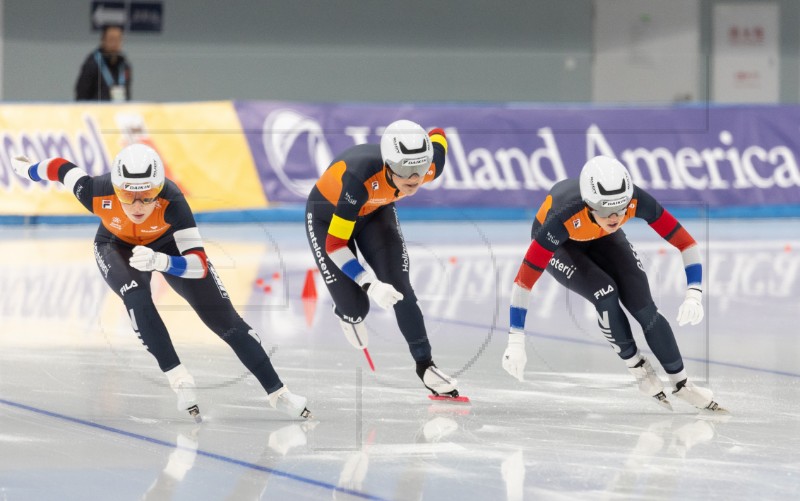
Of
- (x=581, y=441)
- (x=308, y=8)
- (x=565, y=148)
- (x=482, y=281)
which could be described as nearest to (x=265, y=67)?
(x=308, y=8)

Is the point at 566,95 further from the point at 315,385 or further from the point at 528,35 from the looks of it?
the point at 315,385

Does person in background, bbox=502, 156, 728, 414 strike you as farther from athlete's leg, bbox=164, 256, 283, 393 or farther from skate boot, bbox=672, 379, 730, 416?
athlete's leg, bbox=164, 256, 283, 393

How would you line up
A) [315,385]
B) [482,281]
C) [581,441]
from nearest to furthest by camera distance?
[581,441] < [315,385] < [482,281]

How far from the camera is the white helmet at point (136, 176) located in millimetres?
5043

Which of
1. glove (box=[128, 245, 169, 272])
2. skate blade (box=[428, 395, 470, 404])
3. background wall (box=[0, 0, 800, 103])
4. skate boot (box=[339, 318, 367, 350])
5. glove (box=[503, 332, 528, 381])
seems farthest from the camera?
background wall (box=[0, 0, 800, 103])

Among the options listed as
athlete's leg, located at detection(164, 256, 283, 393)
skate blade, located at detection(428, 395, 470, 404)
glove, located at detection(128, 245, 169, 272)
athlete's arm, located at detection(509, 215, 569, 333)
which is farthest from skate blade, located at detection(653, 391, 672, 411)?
glove, located at detection(128, 245, 169, 272)

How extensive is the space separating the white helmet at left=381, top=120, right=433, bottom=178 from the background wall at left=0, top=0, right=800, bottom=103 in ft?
40.9

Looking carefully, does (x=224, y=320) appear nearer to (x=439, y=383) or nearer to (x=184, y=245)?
(x=184, y=245)

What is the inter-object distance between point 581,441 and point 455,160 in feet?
31.8

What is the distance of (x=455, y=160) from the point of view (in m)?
14.4

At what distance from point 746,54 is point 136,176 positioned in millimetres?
16279

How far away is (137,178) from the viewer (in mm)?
5039

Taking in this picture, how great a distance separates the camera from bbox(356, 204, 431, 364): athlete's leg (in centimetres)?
577


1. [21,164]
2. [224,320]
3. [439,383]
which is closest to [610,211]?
[439,383]
